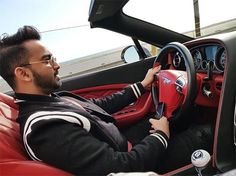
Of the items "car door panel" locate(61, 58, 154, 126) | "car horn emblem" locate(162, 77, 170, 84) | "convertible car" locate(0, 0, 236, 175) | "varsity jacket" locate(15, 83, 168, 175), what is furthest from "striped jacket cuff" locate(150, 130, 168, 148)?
"car door panel" locate(61, 58, 154, 126)

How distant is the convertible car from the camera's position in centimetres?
132

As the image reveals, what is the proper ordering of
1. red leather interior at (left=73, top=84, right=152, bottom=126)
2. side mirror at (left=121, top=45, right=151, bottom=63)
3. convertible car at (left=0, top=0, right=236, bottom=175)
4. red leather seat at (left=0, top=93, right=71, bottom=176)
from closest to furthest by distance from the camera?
red leather seat at (left=0, top=93, right=71, bottom=176), convertible car at (left=0, top=0, right=236, bottom=175), red leather interior at (left=73, top=84, right=152, bottom=126), side mirror at (left=121, top=45, right=151, bottom=63)

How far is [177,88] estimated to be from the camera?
5.41ft

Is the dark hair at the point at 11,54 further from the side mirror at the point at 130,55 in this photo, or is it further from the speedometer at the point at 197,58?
the side mirror at the point at 130,55

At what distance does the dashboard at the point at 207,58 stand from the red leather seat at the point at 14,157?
0.98m

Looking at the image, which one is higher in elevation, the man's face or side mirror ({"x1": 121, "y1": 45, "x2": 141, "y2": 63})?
the man's face

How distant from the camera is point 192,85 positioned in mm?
1501

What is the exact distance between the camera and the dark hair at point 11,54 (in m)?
1.38

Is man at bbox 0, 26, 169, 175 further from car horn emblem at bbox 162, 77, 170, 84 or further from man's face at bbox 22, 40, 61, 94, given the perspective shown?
car horn emblem at bbox 162, 77, 170, 84

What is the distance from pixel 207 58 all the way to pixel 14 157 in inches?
45.6

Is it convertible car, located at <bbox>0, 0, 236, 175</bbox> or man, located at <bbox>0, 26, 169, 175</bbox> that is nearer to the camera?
man, located at <bbox>0, 26, 169, 175</bbox>

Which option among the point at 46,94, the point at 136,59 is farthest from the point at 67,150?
the point at 136,59

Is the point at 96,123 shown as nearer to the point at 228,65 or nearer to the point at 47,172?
the point at 47,172

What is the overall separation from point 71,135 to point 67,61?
1889 millimetres
